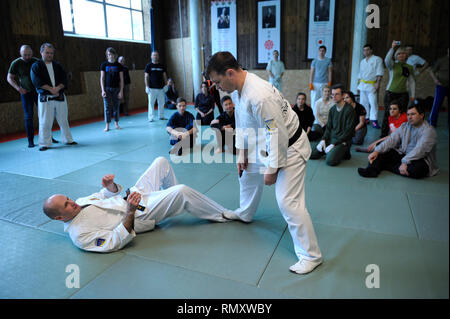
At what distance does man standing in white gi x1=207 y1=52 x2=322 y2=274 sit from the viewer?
2.12m

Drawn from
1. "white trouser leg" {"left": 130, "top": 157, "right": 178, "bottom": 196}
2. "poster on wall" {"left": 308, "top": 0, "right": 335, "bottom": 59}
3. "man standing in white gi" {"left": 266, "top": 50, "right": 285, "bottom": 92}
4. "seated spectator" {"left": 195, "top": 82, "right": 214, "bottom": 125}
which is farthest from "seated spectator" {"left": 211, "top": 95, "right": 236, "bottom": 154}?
"poster on wall" {"left": 308, "top": 0, "right": 335, "bottom": 59}

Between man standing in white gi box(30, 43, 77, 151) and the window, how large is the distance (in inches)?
150

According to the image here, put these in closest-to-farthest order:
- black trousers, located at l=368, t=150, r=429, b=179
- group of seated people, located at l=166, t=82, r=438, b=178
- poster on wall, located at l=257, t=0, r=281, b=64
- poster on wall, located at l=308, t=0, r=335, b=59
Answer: group of seated people, located at l=166, t=82, r=438, b=178, black trousers, located at l=368, t=150, r=429, b=179, poster on wall, located at l=308, t=0, r=335, b=59, poster on wall, located at l=257, t=0, r=281, b=64

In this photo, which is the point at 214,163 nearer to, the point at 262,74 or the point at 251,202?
the point at 251,202

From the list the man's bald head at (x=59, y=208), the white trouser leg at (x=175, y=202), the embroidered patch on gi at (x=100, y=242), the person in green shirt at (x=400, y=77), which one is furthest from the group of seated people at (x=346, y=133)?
the man's bald head at (x=59, y=208)

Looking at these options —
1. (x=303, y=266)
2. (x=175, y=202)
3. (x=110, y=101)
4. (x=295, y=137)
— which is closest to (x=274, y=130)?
(x=295, y=137)

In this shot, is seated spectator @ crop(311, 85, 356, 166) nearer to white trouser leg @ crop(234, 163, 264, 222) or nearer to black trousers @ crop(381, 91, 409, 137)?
black trousers @ crop(381, 91, 409, 137)

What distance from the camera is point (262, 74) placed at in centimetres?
1164

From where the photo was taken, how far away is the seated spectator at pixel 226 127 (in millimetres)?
5754

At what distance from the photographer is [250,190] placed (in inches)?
112

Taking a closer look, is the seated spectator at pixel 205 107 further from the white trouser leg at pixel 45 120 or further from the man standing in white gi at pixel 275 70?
the man standing in white gi at pixel 275 70

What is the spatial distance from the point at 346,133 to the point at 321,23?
6805 millimetres

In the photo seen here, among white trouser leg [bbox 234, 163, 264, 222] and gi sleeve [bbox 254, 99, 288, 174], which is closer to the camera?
gi sleeve [bbox 254, 99, 288, 174]

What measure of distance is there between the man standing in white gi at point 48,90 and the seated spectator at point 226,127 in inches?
115
